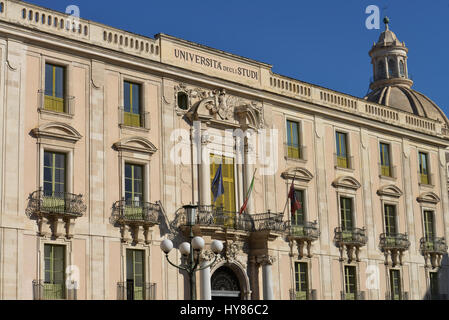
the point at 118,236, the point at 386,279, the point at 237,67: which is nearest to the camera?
the point at 118,236

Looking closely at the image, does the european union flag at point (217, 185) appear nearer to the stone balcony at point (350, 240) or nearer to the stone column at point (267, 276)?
the stone column at point (267, 276)

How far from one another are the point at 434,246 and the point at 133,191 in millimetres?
16649

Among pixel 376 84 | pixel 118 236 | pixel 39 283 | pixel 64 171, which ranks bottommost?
pixel 39 283

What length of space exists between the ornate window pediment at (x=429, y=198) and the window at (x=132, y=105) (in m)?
15.7

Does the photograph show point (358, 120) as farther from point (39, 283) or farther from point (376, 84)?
point (376, 84)

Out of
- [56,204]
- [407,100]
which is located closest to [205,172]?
[56,204]

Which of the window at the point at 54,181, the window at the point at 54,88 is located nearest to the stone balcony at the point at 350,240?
the window at the point at 54,181

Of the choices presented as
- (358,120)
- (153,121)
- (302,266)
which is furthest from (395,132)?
(153,121)

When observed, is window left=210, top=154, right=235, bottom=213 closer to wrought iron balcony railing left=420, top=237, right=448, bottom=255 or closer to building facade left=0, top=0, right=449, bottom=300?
building facade left=0, top=0, right=449, bottom=300

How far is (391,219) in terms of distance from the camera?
3666 cm

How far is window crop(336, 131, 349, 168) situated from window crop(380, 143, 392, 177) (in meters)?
2.37

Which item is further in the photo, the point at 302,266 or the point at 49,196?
the point at 302,266

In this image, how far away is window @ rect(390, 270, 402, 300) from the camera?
35.6 meters

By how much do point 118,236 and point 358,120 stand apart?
13742 millimetres
